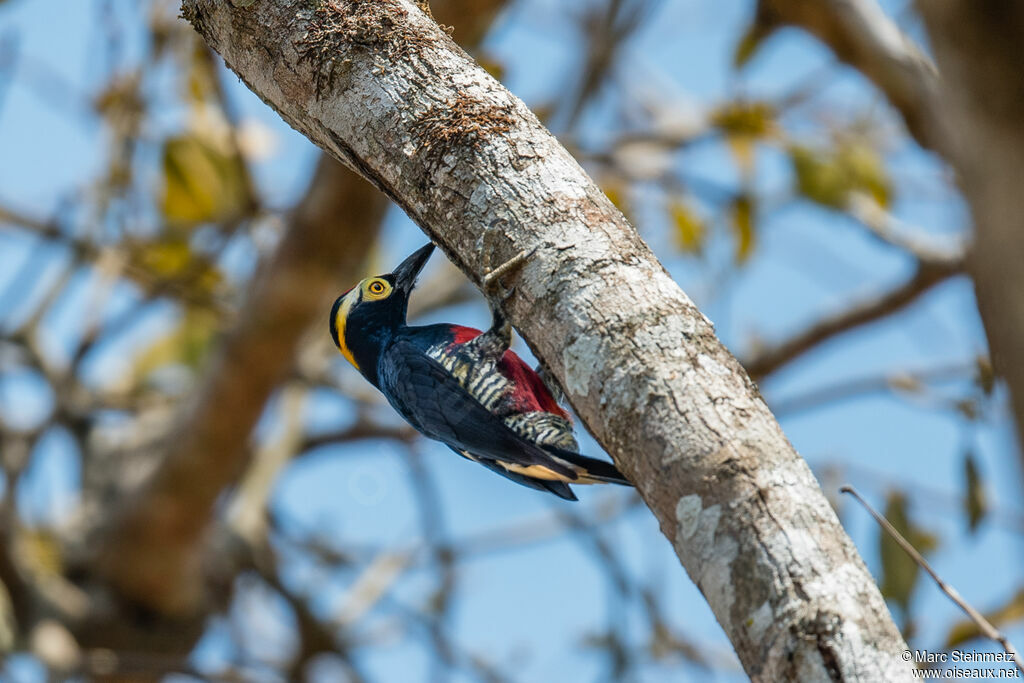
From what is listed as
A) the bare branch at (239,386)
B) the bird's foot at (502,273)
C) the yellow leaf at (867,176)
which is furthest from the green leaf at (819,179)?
the bird's foot at (502,273)

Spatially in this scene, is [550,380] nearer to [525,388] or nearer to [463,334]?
[525,388]

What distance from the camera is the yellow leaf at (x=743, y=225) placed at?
16.6ft

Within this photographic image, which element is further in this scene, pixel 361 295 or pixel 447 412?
pixel 361 295

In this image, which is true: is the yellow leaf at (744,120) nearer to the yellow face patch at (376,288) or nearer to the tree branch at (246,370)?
the tree branch at (246,370)

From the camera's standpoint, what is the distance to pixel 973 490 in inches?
134

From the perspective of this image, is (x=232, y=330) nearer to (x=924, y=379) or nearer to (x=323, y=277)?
(x=323, y=277)

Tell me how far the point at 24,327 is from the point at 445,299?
241cm

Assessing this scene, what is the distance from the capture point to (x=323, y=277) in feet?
14.4

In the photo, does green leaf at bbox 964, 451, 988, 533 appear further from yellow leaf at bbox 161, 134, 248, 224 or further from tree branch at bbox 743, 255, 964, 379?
yellow leaf at bbox 161, 134, 248, 224

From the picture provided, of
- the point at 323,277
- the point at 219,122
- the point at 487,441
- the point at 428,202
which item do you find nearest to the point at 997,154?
the point at 428,202

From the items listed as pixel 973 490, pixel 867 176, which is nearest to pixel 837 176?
pixel 867 176

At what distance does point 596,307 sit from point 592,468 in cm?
102

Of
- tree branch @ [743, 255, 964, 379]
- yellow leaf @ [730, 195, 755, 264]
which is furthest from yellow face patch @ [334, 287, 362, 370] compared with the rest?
yellow leaf @ [730, 195, 755, 264]

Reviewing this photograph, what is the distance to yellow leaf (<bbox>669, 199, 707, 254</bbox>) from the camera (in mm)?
5551
